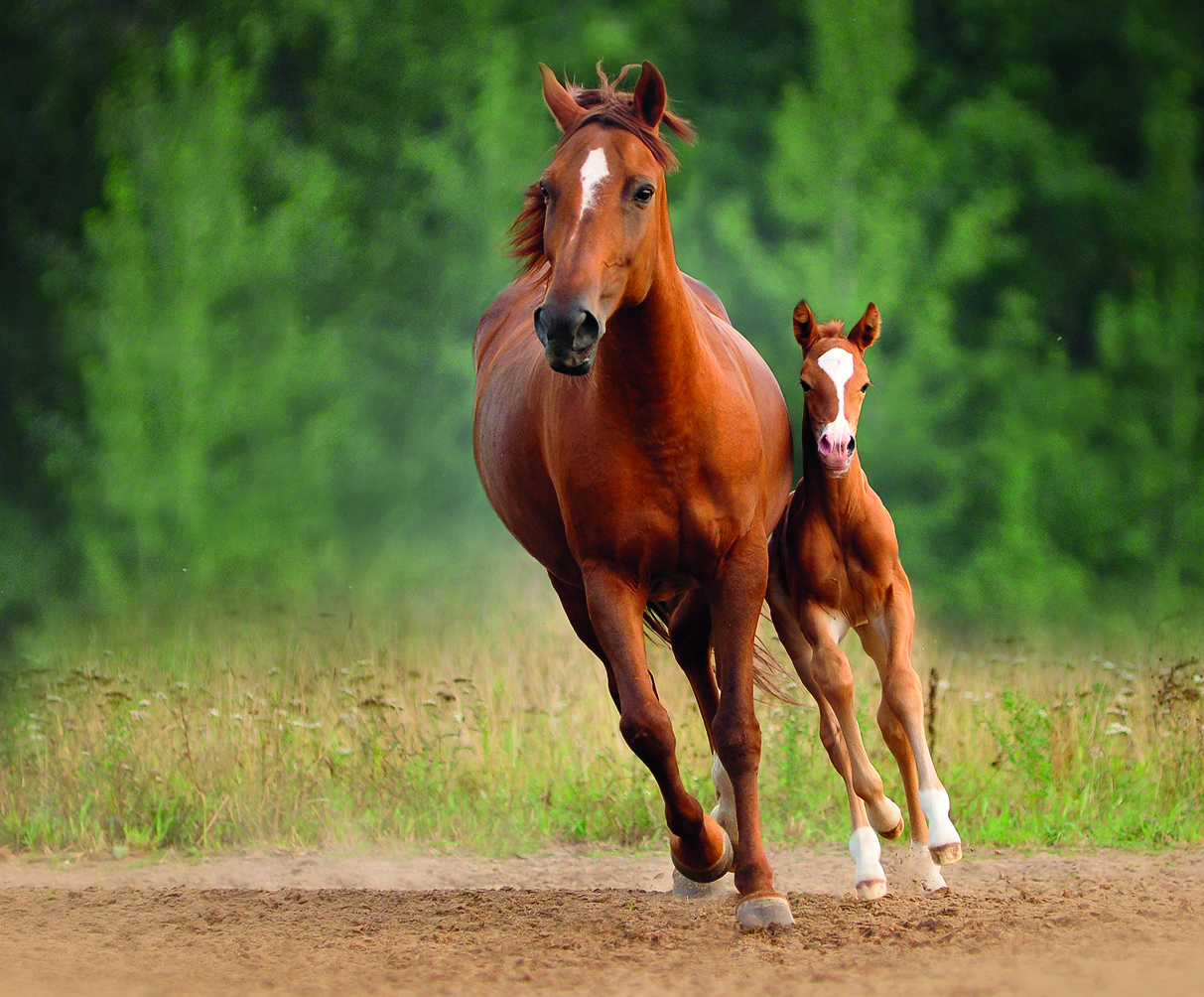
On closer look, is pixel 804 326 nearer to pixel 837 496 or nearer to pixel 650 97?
pixel 837 496

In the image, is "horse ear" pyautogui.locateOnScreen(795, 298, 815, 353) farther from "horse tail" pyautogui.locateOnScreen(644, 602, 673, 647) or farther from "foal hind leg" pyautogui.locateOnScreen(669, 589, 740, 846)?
"horse tail" pyautogui.locateOnScreen(644, 602, 673, 647)

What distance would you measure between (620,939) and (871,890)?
39.9 inches

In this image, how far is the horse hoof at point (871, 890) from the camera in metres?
4.59

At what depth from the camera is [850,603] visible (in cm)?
493

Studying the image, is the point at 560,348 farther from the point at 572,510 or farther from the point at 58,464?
the point at 58,464

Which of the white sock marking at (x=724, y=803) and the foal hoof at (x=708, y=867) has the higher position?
the white sock marking at (x=724, y=803)

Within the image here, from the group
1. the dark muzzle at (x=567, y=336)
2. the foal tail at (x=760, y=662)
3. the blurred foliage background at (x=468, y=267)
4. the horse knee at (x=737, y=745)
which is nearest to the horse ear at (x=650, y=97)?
the dark muzzle at (x=567, y=336)

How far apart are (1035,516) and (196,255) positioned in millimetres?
9744

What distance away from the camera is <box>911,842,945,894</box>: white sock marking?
4785 millimetres

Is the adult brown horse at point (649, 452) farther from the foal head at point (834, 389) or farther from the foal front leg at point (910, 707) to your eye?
the foal front leg at point (910, 707)

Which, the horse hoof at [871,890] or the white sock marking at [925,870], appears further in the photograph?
the white sock marking at [925,870]

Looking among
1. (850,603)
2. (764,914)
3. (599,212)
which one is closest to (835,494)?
(850,603)

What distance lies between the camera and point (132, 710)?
24.1 feet

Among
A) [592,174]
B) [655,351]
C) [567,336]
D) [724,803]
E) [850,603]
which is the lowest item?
[724,803]
